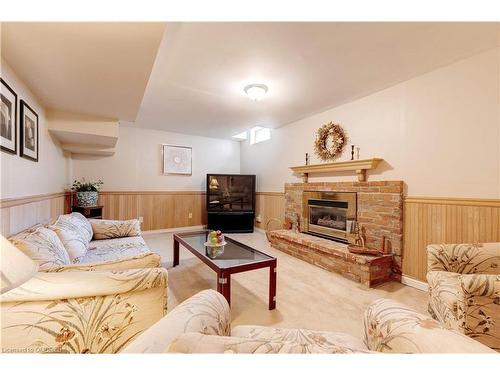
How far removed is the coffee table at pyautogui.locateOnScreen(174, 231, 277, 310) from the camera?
172 centimetres

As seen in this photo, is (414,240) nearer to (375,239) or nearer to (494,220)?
(375,239)

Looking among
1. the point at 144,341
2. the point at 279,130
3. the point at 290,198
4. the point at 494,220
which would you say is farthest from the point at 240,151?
the point at 144,341

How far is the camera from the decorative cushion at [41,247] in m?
1.12

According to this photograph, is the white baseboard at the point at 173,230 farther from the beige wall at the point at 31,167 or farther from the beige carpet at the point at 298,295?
the beige carpet at the point at 298,295

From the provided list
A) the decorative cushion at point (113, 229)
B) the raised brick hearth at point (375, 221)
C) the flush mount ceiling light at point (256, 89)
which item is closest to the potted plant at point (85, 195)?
the decorative cushion at point (113, 229)

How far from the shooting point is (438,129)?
2213mm

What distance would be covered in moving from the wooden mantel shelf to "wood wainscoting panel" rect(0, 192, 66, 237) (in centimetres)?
331

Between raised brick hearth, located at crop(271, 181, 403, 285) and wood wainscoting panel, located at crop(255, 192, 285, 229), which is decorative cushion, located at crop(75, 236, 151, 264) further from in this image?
wood wainscoting panel, located at crop(255, 192, 285, 229)

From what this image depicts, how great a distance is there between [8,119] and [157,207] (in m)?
3.38

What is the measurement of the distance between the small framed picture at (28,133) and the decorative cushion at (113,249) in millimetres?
980

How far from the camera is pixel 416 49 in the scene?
6.20ft

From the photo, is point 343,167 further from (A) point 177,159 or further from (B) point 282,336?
(A) point 177,159

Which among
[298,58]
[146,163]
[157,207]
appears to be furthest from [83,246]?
[146,163]
